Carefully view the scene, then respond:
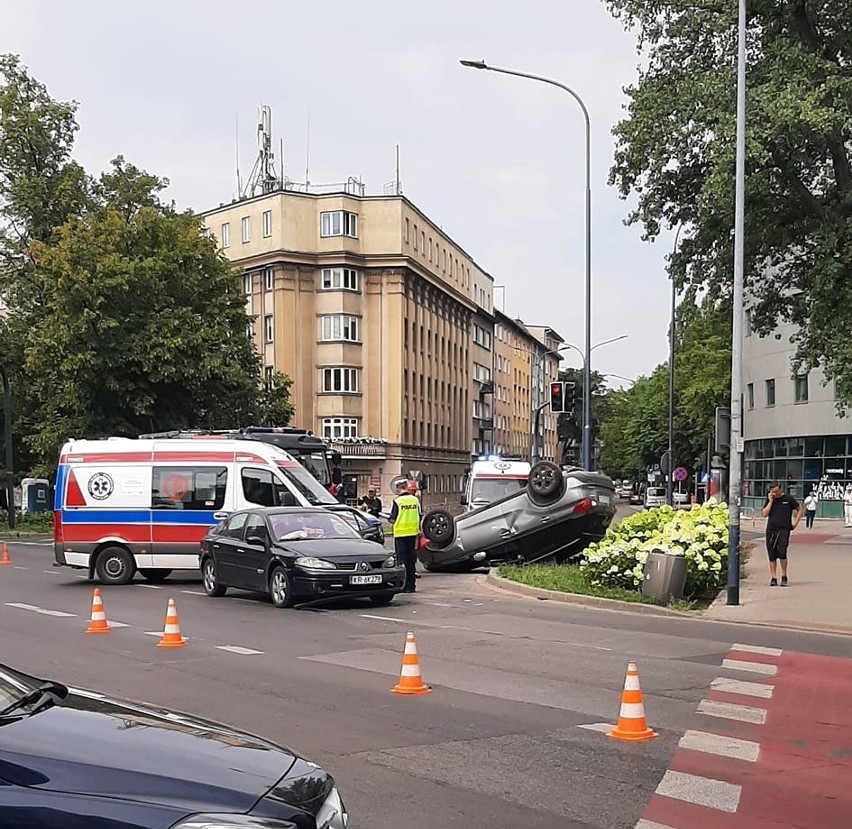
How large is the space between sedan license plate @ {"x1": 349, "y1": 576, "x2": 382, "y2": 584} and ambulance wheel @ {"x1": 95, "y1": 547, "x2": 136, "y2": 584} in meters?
6.58

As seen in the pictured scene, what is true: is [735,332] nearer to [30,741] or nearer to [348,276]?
[30,741]

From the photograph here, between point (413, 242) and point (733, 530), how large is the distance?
54.7 m

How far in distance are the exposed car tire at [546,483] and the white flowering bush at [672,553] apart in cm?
323

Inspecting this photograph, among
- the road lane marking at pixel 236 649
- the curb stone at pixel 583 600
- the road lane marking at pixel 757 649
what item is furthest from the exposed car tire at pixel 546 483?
the road lane marking at pixel 236 649

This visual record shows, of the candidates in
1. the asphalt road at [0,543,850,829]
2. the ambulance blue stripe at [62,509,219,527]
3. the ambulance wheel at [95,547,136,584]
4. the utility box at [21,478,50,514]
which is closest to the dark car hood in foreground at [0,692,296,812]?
the asphalt road at [0,543,850,829]

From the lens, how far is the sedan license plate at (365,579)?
16.2 metres

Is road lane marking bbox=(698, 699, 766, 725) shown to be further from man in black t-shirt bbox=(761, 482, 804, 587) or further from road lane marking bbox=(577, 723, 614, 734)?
man in black t-shirt bbox=(761, 482, 804, 587)

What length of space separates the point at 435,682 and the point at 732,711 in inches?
105

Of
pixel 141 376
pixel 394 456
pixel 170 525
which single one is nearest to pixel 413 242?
pixel 394 456

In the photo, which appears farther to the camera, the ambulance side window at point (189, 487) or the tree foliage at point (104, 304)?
the tree foliage at point (104, 304)

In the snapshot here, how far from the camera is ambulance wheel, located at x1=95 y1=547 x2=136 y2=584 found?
68.9ft

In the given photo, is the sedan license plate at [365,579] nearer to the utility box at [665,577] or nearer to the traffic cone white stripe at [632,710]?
the utility box at [665,577]

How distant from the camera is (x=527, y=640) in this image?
13156 millimetres

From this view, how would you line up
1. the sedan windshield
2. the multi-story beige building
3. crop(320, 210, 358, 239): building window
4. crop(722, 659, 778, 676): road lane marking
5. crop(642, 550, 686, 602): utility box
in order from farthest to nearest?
crop(320, 210, 358, 239): building window < the multi-story beige building < the sedan windshield < crop(642, 550, 686, 602): utility box < crop(722, 659, 778, 676): road lane marking
